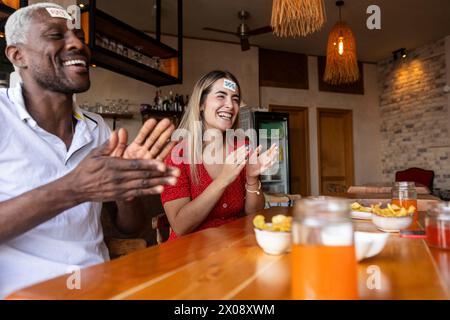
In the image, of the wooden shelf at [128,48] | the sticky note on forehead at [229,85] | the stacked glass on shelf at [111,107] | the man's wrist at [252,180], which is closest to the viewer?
the man's wrist at [252,180]

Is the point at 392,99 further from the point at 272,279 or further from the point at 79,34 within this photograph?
the point at 272,279

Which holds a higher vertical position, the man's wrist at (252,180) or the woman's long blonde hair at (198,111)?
the woman's long blonde hair at (198,111)

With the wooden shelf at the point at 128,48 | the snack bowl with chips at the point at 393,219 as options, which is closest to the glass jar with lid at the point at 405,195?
the snack bowl with chips at the point at 393,219

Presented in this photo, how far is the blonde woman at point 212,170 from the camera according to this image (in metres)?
1.53

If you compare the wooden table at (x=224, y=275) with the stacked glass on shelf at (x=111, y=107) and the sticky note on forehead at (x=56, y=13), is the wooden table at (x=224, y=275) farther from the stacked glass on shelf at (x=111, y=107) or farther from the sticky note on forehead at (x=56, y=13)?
the stacked glass on shelf at (x=111, y=107)

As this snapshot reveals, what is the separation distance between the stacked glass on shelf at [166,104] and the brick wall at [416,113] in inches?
162

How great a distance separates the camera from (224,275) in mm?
718

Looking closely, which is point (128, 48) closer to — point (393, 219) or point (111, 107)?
point (111, 107)

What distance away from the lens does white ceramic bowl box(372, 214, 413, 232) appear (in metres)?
1.12

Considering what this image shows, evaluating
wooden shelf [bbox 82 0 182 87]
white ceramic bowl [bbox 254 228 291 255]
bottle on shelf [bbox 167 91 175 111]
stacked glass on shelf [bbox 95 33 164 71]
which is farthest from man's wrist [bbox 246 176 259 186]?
bottle on shelf [bbox 167 91 175 111]

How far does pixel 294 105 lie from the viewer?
6305 mm

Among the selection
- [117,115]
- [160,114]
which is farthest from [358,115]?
[117,115]

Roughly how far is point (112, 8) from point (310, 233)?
4.64 meters

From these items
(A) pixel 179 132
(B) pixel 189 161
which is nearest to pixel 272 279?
(B) pixel 189 161
